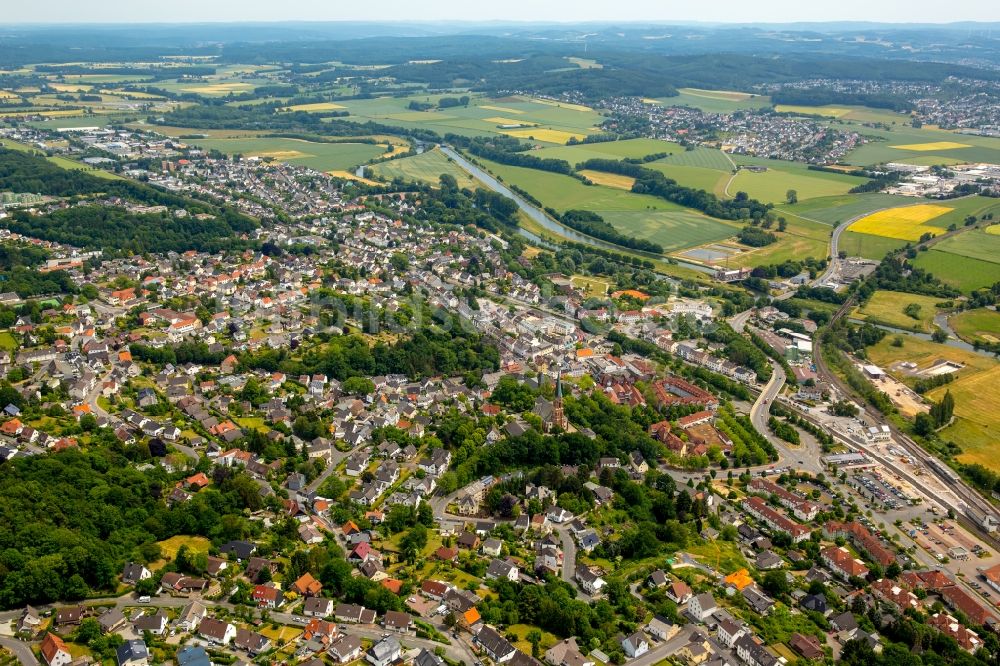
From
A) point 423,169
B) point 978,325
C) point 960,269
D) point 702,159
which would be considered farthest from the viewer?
point 702,159

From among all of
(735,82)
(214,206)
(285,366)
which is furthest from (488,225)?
(735,82)

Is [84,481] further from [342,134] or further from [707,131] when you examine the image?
[707,131]

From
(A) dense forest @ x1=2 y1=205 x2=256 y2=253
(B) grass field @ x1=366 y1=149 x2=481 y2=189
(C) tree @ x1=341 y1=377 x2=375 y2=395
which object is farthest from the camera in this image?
(B) grass field @ x1=366 y1=149 x2=481 y2=189

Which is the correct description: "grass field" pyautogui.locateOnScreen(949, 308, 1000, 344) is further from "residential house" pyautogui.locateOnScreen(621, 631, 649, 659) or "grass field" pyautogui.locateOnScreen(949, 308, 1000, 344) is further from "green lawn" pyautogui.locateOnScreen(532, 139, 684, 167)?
"green lawn" pyautogui.locateOnScreen(532, 139, 684, 167)

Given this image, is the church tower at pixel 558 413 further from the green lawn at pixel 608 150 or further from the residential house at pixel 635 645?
the green lawn at pixel 608 150

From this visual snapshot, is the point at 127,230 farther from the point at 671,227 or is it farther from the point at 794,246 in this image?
the point at 794,246

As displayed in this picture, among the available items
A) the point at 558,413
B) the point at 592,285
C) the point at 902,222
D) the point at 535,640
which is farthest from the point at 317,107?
the point at 535,640

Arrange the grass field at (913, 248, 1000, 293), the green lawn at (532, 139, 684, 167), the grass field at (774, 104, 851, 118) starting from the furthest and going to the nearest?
the grass field at (774, 104, 851, 118) < the green lawn at (532, 139, 684, 167) < the grass field at (913, 248, 1000, 293)

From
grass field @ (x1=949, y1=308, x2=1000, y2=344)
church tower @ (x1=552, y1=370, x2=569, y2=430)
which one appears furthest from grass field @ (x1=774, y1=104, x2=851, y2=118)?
church tower @ (x1=552, y1=370, x2=569, y2=430)
